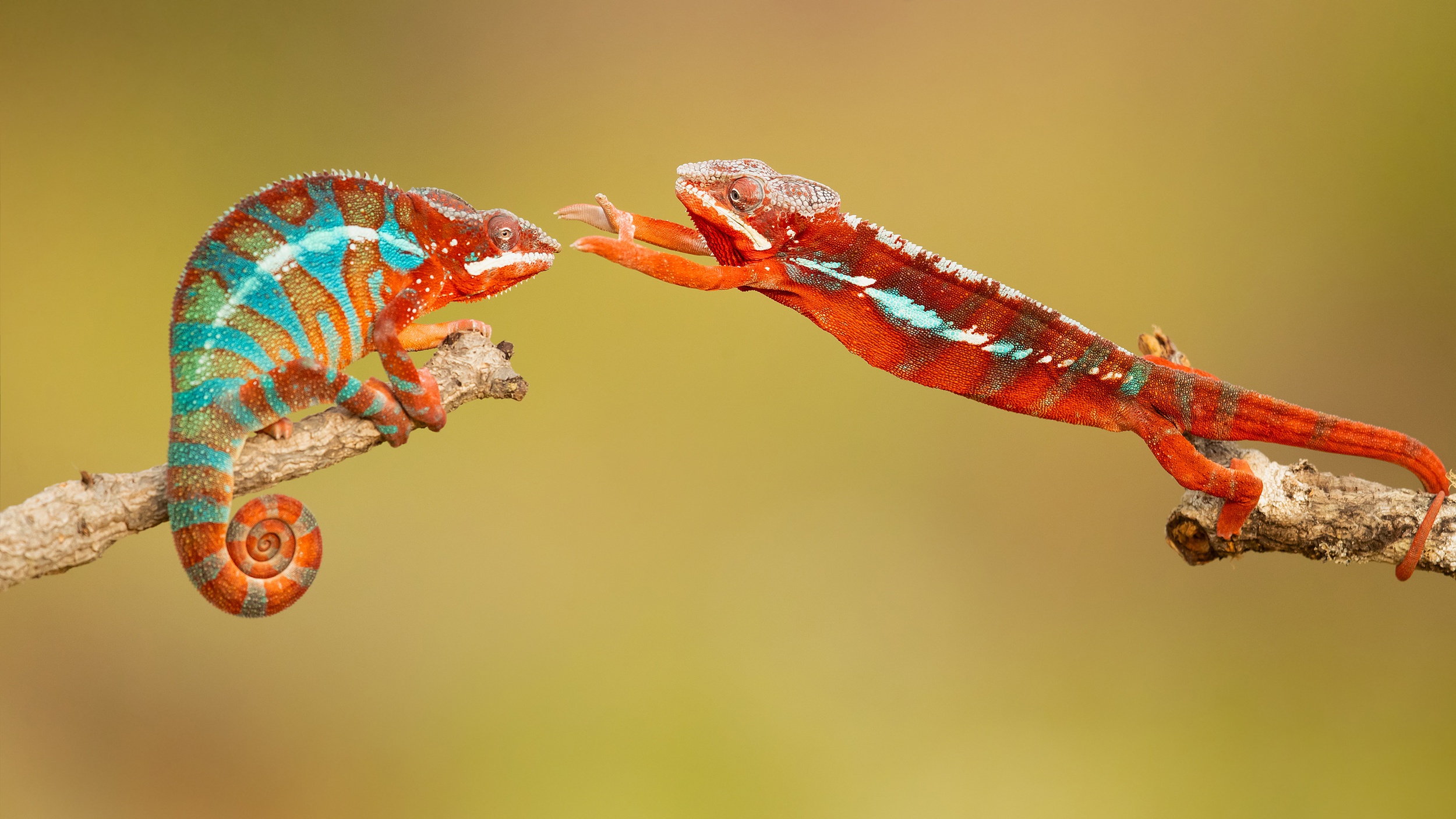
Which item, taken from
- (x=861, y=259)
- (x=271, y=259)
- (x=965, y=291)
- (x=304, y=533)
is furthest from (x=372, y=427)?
(x=965, y=291)

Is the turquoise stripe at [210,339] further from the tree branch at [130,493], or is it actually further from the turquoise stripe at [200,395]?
the tree branch at [130,493]

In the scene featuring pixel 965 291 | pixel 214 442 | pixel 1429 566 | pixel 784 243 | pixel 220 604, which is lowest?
pixel 1429 566

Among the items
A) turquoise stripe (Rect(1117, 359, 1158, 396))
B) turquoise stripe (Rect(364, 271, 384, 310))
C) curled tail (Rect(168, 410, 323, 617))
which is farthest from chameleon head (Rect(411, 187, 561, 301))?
turquoise stripe (Rect(1117, 359, 1158, 396))

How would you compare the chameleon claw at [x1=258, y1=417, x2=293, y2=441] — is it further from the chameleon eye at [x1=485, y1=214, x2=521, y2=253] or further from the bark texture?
the bark texture

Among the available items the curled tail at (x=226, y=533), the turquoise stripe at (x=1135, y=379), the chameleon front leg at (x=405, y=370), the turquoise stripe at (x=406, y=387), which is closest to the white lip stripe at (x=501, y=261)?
the chameleon front leg at (x=405, y=370)

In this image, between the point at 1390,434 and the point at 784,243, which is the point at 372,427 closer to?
the point at 784,243

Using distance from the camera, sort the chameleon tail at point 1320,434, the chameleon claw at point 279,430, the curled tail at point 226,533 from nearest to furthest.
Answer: the curled tail at point 226,533 → the chameleon claw at point 279,430 → the chameleon tail at point 1320,434
